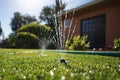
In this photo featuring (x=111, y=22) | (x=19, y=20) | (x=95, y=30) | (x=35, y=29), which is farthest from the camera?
(x=19, y=20)

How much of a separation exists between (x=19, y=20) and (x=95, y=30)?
4377 cm

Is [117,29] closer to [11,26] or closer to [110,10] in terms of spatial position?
[110,10]

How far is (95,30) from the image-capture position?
16.9 meters

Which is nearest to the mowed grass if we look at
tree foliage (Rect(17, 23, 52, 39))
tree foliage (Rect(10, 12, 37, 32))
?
tree foliage (Rect(17, 23, 52, 39))

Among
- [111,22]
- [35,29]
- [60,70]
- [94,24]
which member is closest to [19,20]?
[35,29]

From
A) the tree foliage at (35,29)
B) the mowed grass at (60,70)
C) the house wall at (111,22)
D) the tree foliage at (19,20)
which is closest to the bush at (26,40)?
the tree foliage at (35,29)

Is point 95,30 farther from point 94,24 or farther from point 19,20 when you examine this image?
point 19,20

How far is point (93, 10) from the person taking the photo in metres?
16.7

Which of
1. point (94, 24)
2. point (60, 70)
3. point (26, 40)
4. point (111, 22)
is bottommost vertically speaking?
point (60, 70)

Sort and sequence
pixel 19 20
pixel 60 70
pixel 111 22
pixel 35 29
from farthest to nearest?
pixel 19 20
pixel 35 29
pixel 111 22
pixel 60 70

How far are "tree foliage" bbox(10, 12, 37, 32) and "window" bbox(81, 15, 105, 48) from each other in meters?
41.2

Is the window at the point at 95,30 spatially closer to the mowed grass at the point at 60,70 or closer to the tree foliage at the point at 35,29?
the tree foliage at the point at 35,29

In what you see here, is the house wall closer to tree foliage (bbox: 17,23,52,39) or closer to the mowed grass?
the mowed grass

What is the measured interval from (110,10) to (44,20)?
108 feet
